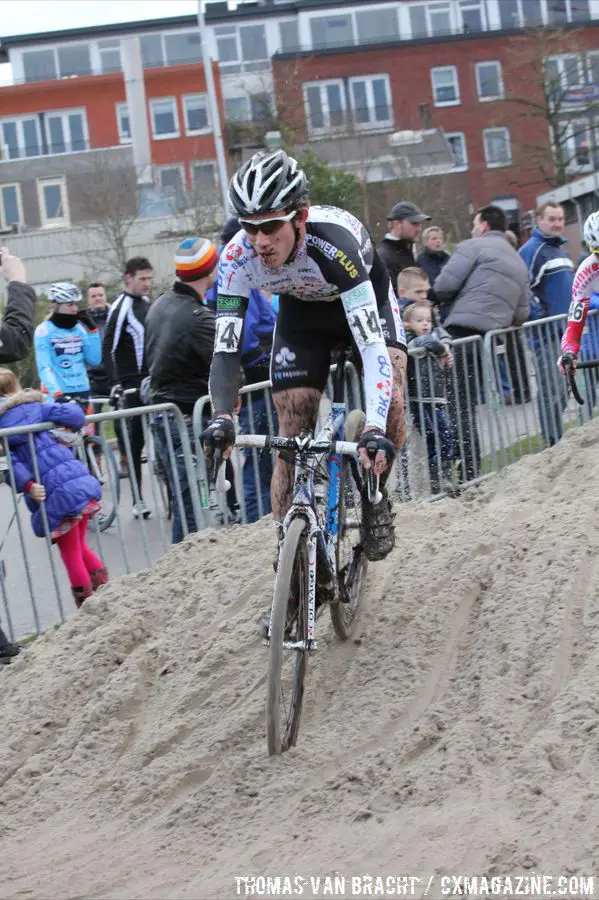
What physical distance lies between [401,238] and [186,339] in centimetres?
364

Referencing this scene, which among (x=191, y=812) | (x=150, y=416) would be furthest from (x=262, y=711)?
(x=150, y=416)

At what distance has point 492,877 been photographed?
4215mm

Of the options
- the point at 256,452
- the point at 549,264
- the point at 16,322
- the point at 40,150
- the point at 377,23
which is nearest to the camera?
the point at 16,322

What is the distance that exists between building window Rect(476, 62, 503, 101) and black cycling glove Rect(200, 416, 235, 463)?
6712cm

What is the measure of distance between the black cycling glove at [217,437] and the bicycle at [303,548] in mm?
48

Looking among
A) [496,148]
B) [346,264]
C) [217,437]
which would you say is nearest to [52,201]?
[496,148]

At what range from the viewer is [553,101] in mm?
53156

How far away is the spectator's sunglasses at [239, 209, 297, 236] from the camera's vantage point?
5.51m

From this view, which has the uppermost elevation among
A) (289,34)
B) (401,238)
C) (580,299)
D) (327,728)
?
(289,34)

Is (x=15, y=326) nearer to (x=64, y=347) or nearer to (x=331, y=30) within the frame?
(x=64, y=347)

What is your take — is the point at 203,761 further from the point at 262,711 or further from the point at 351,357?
the point at 351,357

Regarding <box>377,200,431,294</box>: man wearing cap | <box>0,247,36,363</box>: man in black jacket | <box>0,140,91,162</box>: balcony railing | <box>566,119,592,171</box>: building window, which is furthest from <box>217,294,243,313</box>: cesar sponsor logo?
<box>0,140,91,162</box>: balcony railing

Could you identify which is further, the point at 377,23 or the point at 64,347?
the point at 377,23

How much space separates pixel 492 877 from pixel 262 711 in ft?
6.34
